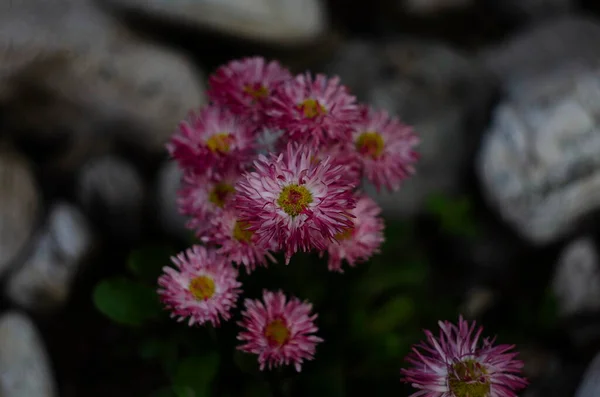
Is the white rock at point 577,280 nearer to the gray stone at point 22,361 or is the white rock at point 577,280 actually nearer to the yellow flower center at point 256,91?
the yellow flower center at point 256,91

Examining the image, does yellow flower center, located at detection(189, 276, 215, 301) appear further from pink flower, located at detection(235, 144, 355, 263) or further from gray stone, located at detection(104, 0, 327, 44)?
gray stone, located at detection(104, 0, 327, 44)

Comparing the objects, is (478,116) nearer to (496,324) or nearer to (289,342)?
(496,324)

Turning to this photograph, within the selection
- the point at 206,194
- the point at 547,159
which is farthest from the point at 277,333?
the point at 547,159

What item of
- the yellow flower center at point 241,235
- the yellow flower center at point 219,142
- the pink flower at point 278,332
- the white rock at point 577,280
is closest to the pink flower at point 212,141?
the yellow flower center at point 219,142

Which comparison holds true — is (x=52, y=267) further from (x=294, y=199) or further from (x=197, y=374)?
(x=294, y=199)

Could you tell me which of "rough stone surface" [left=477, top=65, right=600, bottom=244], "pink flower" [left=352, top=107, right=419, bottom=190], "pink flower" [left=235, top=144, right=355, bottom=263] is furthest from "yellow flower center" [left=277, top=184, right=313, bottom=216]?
"rough stone surface" [left=477, top=65, right=600, bottom=244]

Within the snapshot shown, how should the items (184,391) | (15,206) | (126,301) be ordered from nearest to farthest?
1. (184,391)
2. (126,301)
3. (15,206)

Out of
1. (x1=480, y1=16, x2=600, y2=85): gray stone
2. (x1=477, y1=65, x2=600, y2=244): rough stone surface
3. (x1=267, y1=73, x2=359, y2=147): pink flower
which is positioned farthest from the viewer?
(x1=480, y1=16, x2=600, y2=85): gray stone
